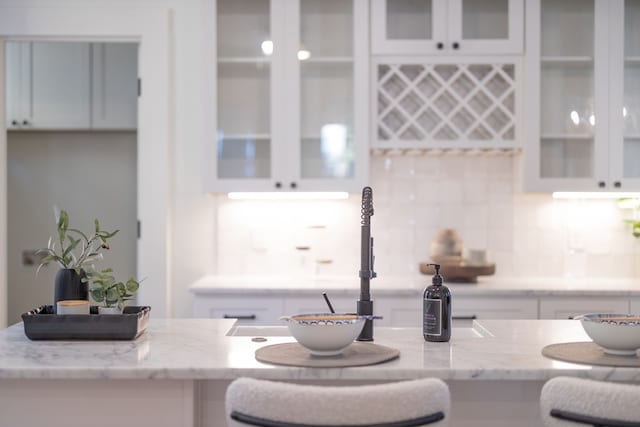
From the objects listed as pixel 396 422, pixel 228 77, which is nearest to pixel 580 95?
pixel 228 77

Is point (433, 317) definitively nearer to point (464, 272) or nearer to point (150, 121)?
point (464, 272)

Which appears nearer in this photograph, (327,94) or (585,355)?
(585,355)

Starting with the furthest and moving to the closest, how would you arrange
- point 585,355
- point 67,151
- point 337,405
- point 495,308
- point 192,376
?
point 67,151, point 495,308, point 585,355, point 192,376, point 337,405

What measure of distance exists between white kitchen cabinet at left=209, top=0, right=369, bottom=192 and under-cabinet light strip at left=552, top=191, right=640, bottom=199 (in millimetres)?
1140

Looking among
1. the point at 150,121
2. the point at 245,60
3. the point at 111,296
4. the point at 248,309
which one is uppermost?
the point at 245,60

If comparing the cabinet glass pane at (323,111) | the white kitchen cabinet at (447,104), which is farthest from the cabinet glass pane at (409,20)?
the cabinet glass pane at (323,111)

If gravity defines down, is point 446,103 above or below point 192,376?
above

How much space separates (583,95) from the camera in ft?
12.1

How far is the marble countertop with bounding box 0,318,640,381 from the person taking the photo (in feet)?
5.36

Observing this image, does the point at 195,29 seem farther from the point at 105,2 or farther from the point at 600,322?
the point at 600,322

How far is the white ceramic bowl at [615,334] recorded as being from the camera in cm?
171

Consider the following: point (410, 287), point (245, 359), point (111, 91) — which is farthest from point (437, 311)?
point (111, 91)

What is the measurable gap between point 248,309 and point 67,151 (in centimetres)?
222

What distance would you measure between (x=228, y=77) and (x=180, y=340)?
2038 millimetres
